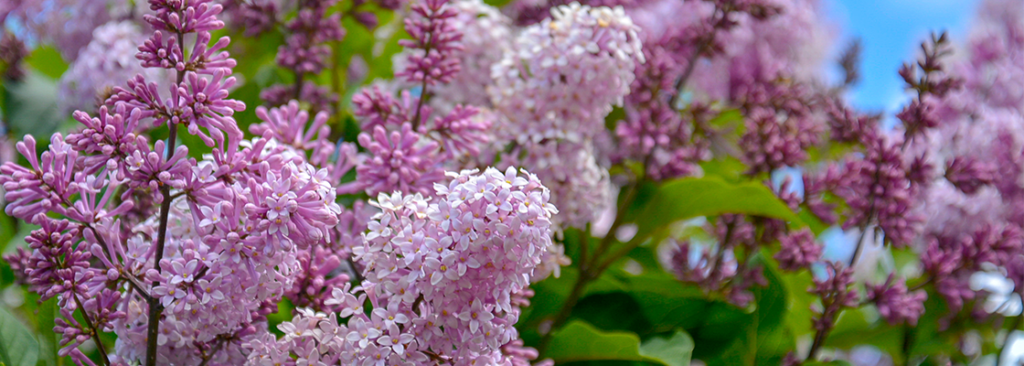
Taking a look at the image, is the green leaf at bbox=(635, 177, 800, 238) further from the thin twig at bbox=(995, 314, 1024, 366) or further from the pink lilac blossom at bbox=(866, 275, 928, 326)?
the thin twig at bbox=(995, 314, 1024, 366)

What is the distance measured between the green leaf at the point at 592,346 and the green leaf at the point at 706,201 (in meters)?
0.20

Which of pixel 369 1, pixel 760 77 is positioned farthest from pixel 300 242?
pixel 760 77

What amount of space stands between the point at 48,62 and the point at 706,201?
1.56 metres

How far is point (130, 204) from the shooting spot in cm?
64

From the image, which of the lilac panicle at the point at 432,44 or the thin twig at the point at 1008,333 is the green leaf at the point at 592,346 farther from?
the thin twig at the point at 1008,333

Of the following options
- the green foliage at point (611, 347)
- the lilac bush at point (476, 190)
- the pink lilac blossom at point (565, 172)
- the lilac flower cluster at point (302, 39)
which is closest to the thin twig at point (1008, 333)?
the lilac bush at point (476, 190)

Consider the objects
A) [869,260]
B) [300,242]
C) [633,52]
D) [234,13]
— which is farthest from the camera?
[869,260]

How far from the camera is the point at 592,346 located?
92cm

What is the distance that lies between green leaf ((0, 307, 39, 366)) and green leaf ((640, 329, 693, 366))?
716 mm

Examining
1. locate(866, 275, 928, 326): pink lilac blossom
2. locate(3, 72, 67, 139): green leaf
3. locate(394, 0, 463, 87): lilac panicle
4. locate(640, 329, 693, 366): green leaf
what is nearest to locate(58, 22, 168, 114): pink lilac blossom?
locate(3, 72, 67, 139): green leaf

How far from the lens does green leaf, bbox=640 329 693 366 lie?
88cm

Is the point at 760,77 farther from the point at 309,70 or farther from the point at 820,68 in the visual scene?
the point at 820,68

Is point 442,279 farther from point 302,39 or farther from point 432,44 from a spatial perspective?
point 302,39

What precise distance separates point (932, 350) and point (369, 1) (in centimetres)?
118
